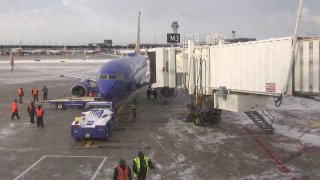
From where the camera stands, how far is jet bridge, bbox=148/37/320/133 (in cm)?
1383

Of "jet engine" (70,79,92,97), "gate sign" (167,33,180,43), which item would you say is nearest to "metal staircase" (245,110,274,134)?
"gate sign" (167,33,180,43)

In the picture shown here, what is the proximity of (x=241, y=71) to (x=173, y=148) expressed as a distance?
5158 millimetres

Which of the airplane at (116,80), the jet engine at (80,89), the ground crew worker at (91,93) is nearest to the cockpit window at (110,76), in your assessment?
the airplane at (116,80)

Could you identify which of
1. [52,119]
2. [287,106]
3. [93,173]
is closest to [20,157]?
[93,173]

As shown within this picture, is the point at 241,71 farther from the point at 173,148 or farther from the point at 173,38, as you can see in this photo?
the point at 173,38

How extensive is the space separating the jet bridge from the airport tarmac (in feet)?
7.06

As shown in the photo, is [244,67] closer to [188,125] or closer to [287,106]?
[188,125]

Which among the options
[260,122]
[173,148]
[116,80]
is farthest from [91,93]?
[173,148]

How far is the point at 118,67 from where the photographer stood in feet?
96.1

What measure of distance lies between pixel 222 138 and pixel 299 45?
8.69 metres

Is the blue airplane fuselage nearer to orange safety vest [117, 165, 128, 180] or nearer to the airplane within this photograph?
the airplane

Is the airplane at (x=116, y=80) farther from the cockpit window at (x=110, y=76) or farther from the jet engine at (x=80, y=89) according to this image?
the jet engine at (x=80, y=89)

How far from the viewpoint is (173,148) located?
1920 cm

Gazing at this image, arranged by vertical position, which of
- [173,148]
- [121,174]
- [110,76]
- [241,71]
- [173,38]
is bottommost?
[173,148]
